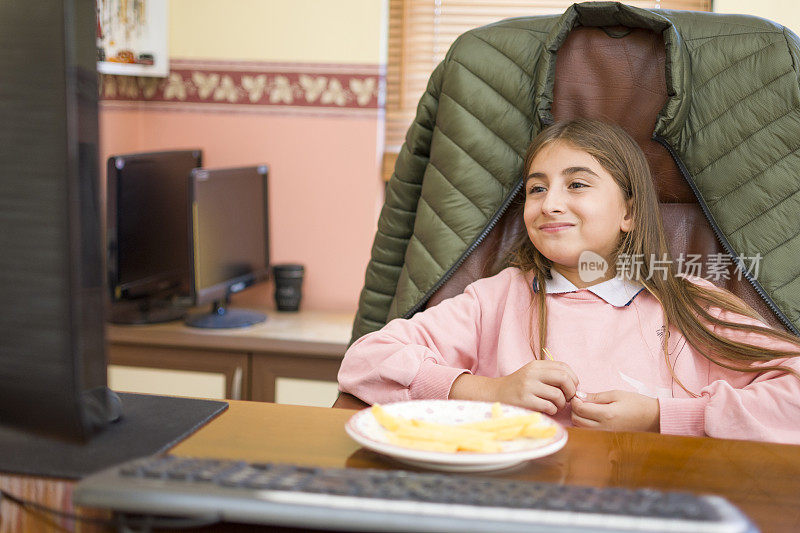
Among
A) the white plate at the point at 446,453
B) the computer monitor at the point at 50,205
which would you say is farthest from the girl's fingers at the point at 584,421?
the computer monitor at the point at 50,205

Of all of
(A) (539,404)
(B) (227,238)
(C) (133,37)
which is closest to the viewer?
(A) (539,404)

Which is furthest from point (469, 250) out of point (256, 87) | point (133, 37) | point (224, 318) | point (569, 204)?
point (133, 37)

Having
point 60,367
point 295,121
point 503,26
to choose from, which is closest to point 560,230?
point 503,26

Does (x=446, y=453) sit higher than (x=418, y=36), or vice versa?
(x=418, y=36)

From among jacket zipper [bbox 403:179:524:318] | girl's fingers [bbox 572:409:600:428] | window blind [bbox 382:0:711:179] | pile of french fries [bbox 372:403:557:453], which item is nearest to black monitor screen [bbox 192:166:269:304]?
window blind [bbox 382:0:711:179]

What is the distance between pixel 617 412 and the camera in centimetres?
113

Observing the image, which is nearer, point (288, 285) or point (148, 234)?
point (148, 234)

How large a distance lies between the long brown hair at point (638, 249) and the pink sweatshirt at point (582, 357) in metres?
0.02

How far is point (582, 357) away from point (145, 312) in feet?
5.58

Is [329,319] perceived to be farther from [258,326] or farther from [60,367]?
[60,367]

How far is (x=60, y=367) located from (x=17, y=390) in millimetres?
62

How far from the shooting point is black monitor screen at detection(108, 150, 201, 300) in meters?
2.36

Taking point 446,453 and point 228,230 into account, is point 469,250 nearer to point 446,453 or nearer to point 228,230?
point 446,453

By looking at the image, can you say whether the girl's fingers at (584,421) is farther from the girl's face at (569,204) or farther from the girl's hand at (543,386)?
the girl's face at (569,204)
